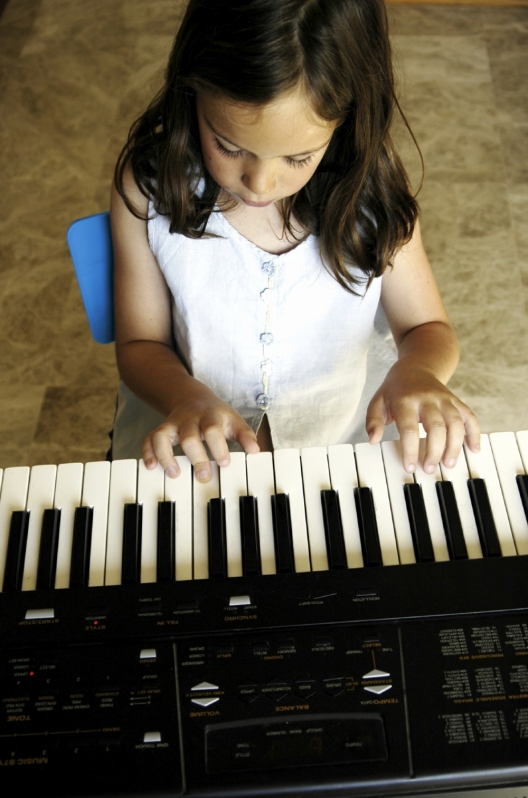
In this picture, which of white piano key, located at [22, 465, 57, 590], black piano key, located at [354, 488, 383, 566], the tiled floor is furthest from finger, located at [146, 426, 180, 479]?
the tiled floor

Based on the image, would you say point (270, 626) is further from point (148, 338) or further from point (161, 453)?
point (148, 338)

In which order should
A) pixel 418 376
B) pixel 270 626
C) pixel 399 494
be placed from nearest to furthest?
pixel 270 626 < pixel 399 494 < pixel 418 376

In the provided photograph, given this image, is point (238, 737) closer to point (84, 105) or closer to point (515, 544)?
point (515, 544)

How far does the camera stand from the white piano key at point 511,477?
34.4 inches

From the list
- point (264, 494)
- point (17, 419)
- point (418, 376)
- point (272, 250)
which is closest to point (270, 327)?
point (272, 250)

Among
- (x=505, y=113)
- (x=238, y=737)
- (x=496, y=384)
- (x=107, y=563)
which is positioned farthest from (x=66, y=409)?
(x=505, y=113)

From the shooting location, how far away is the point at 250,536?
34.2 inches

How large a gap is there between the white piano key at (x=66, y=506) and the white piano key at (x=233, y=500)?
0.17 m

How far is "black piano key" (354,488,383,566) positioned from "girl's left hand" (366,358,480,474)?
0.06 m

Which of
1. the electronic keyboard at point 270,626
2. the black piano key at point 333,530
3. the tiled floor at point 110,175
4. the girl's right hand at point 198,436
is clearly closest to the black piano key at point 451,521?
the electronic keyboard at point 270,626

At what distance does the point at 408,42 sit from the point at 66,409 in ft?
6.12

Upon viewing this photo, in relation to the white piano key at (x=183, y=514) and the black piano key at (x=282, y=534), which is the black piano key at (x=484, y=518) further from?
the white piano key at (x=183, y=514)

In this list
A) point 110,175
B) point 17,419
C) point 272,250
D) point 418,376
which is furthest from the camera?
point 110,175

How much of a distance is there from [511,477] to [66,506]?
530mm
